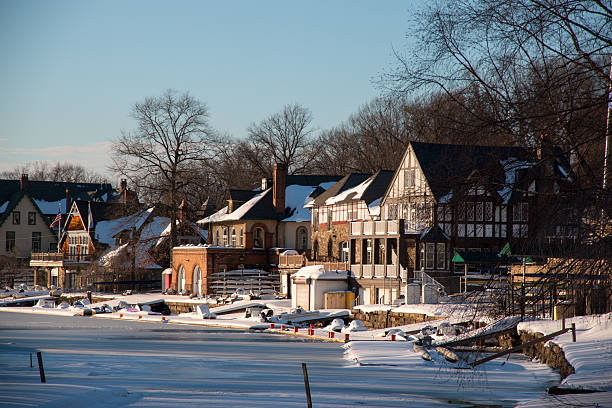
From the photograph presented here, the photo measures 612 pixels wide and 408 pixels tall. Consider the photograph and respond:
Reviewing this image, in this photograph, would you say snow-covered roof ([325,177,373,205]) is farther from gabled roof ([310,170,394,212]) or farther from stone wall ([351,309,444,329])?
stone wall ([351,309,444,329])

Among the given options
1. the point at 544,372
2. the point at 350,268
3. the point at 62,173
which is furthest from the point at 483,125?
the point at 62,173

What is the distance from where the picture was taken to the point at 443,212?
469 inches

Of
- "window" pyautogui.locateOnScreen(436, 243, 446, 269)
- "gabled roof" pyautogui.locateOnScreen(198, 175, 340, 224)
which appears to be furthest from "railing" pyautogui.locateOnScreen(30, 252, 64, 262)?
"window" pyautogui.locateOnScreen(436, 243, 446, 269)

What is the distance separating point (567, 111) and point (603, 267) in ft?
8.06

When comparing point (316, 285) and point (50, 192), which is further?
point (50, 192)

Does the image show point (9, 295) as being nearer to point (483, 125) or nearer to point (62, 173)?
point (62, 173)

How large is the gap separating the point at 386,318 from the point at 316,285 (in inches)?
354

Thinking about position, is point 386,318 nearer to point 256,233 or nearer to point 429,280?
point 429,280

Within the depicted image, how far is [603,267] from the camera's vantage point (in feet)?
37.4

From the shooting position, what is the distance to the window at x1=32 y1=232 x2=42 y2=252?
84.4 metres

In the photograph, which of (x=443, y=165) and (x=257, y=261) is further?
(x=257, y=261)

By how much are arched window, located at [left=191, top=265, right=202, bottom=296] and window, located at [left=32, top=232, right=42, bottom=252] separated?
112 feet

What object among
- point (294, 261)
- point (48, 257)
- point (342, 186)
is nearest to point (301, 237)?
point (342, 186)

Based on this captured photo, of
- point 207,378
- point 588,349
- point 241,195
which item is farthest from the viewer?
point 241,195
